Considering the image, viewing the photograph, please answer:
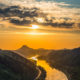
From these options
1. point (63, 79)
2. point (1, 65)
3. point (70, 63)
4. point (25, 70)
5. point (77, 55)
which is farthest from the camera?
point (77, 55)

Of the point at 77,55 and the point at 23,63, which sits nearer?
the point at 23,63

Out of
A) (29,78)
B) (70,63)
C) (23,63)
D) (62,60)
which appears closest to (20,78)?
(29,78)

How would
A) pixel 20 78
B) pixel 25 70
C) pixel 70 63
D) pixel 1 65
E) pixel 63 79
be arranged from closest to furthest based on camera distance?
pixel 20 78 < pixel 1 65 < pixel 25 70 < pixel 63 79 < pixel 70 63

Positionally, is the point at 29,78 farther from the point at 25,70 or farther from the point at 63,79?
the point at 63,79

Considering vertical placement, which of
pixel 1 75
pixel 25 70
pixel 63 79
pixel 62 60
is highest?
pixel 1 75

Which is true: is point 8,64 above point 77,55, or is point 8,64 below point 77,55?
above

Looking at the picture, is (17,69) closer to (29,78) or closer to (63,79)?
(29,78)

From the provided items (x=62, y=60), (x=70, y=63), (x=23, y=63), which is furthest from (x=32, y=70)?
(x=62, y=60)
